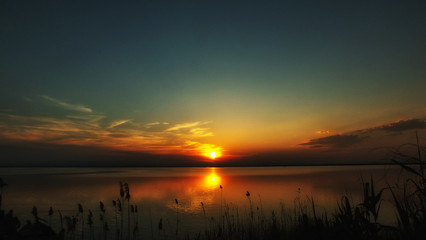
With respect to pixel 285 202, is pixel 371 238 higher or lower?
higher

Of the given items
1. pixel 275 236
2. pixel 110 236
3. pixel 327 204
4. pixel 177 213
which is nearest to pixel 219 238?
pixel 275 236

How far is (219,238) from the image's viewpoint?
41.5 ft

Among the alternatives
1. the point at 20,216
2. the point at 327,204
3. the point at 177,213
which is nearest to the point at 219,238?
the point at 177,213

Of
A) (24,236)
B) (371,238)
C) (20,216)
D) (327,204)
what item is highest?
(24,236)

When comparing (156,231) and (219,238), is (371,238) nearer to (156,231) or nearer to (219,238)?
(219,238)

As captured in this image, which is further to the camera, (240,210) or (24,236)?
(240,210)

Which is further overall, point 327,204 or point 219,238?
point 327,204

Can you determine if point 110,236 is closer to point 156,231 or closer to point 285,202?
point 156,231

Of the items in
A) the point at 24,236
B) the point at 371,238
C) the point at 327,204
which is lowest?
the point at 327,204

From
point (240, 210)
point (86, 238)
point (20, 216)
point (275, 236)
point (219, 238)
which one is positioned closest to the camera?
point (275, 236)

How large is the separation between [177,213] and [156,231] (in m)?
4.61

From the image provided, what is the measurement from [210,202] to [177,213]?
6097 millimetres

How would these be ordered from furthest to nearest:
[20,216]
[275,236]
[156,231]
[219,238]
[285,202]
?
[285,202] < [20,216] < [156,231] < [219,238] < [275,236]

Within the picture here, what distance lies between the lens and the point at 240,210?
70.0 ft
